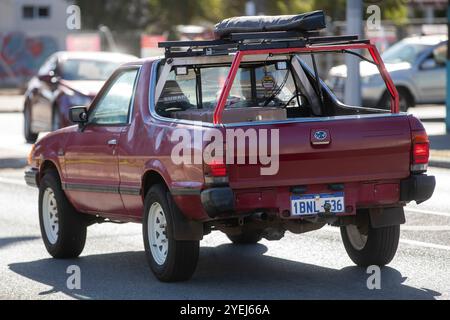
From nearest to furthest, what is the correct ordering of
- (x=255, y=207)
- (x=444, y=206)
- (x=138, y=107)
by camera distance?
(x=255, y=207), (x=138, y=107), (x=444, y=206)

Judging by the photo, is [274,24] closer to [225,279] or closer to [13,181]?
[225,279]

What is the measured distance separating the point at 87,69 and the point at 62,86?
0.94 m

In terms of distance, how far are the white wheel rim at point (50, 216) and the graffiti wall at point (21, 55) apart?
3552 centimetres

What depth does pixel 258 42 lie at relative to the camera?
30.1 ft

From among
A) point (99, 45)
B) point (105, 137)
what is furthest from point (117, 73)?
point (99, 45)

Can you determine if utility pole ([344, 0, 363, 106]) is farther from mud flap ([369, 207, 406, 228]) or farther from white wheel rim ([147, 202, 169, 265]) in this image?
white wheel rim ([147, 202, 169, 265])

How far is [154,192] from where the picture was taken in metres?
9.26

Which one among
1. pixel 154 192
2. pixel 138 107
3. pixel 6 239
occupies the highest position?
pixel 138 107

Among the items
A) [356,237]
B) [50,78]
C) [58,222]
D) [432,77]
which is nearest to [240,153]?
[356,237]

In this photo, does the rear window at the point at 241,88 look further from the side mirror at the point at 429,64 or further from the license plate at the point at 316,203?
the side mirror at the point at 429,64

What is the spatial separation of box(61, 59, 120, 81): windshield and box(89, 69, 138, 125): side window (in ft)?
38.6
